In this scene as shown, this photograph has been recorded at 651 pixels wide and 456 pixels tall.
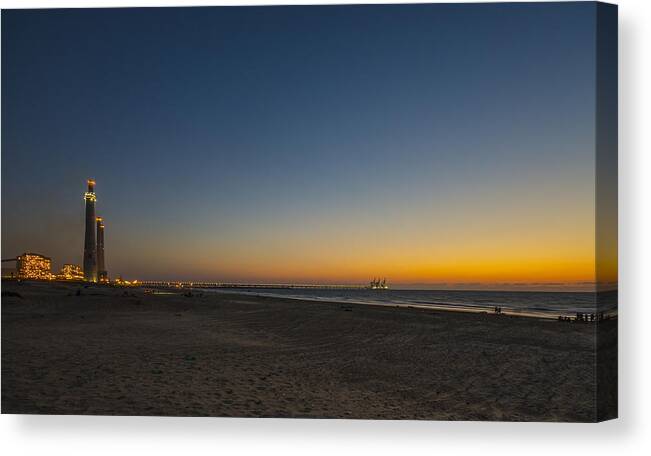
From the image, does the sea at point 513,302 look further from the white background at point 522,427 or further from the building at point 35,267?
the building at point 35,267

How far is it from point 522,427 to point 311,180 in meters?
6.82

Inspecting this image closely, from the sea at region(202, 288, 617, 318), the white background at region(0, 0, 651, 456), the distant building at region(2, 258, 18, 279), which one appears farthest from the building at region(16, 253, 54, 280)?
the sea at region(202, 288, 617, 318)

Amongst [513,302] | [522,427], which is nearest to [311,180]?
[522,427]

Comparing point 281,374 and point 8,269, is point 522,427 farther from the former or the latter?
point 8,269

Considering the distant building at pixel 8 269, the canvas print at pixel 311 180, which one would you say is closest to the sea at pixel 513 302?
the canvas print at pixel 311 180

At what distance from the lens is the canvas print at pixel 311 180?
19.3ft

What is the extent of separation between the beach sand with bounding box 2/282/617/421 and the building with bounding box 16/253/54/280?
28.1 inches

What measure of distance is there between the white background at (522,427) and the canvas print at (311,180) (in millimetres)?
195

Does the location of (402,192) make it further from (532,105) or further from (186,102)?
(186,102)

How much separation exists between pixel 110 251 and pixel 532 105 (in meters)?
9.00

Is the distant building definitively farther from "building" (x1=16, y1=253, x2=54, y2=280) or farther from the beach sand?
"building" (x1=16, y1=253, x2=54, y2=280)

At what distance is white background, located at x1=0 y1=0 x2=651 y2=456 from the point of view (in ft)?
18.5

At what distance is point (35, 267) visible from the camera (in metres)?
9.49

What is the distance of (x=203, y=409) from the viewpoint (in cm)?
561
